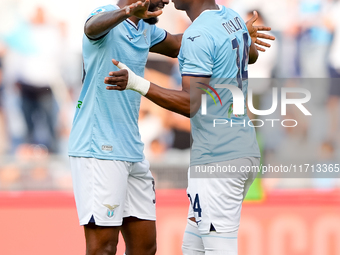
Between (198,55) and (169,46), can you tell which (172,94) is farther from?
(169,46)

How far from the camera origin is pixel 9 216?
14.0ft

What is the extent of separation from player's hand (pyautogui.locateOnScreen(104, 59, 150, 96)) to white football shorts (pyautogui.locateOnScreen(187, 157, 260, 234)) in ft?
1.96

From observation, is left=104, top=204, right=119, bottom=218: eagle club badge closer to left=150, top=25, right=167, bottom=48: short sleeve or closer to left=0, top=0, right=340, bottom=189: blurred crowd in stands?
left=150, top=25, right=167, bottom=48: short sleeve

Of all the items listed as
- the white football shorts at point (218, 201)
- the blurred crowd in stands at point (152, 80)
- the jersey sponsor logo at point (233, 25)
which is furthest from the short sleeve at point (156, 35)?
the blurred crowd in stands at point (152, 80)

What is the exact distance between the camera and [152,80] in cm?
612

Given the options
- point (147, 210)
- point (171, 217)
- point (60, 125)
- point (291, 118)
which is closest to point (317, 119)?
point (291, 118)

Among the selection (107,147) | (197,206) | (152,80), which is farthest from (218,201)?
(152,80)

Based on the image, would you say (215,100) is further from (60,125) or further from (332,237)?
(60,125)

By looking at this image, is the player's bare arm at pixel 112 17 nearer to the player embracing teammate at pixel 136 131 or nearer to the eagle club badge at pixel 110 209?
the player embracing teammate at pixel 136 131

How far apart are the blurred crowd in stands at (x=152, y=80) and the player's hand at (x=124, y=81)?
11.2 feet

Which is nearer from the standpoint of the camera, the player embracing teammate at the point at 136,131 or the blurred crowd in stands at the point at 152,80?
the player embracing teammate at the point at 136,131

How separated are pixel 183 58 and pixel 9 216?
8.27 feet

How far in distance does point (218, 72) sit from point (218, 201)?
0.70 m

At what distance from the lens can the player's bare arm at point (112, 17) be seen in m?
2.51
